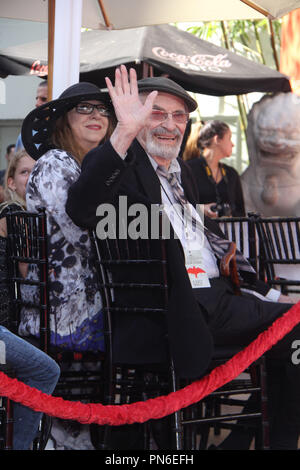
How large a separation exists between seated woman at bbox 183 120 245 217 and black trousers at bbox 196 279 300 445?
2997 millimetres

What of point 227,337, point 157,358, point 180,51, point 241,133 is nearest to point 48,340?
point 157,358

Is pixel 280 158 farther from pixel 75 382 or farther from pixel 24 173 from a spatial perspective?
pixel 75 382

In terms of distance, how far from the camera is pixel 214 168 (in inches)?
243

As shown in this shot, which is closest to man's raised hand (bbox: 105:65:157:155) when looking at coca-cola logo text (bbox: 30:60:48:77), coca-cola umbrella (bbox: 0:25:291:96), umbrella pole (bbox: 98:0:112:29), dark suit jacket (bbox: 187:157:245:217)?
umbrella pole (bbox: 98:0:112:29)

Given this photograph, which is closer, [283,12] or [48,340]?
[48,340]

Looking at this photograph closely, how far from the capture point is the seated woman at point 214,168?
19.4 feet

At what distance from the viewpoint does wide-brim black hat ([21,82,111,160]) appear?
2981mm

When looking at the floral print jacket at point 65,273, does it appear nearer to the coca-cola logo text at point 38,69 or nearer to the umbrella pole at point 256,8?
the umbrella pole at point 256,8

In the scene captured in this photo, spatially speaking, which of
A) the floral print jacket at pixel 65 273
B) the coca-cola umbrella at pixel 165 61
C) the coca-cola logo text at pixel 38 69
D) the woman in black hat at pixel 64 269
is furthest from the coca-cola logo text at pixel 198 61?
the floral print jacket at pixel 65 273

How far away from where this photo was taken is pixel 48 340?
2.65 m

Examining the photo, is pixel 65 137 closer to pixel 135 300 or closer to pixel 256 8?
pixel 135 300

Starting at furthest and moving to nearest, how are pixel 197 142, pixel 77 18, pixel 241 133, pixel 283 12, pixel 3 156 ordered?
pixel 241 133, pixel 3 156, pixel 197 142, pixel 283 12, pixel 77 18

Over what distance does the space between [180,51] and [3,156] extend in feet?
7.09

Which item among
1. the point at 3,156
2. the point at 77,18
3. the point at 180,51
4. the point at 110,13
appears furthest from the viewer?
the point at 3,156
